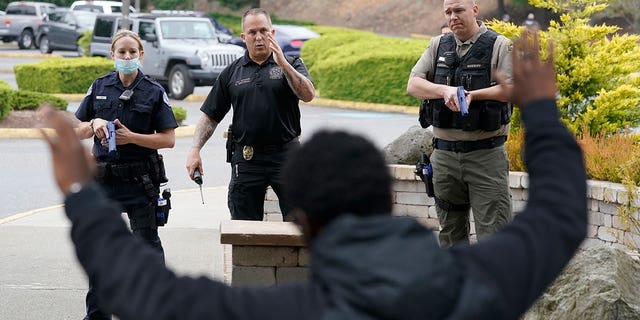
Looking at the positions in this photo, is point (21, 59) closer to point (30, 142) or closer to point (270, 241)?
point (30, 142)

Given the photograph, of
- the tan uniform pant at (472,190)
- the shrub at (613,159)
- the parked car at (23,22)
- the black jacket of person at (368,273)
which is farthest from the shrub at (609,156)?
the parked car at (23,22)

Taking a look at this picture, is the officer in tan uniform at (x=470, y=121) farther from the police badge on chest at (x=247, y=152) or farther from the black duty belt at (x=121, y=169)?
the black duty belt at (x=121, y=169)

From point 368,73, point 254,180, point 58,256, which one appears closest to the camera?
point 254,180

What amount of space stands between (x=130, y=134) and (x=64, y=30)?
37.5 m

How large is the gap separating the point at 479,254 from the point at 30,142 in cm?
1628

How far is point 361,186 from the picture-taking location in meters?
2.09

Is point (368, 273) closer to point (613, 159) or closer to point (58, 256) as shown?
point (613, 159)

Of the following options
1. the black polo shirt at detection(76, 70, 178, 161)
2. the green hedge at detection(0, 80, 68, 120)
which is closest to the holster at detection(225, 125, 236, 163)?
the black polo shirt at detection(76, 70, 178, 161)

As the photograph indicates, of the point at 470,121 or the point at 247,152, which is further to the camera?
the point at 247,152

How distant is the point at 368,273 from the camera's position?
2.01 m

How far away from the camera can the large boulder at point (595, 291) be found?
553 cm

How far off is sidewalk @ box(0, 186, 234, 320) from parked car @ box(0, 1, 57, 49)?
3844cm

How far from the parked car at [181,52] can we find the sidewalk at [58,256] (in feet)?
44.2

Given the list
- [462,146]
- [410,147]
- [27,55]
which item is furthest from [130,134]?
[27,55]
